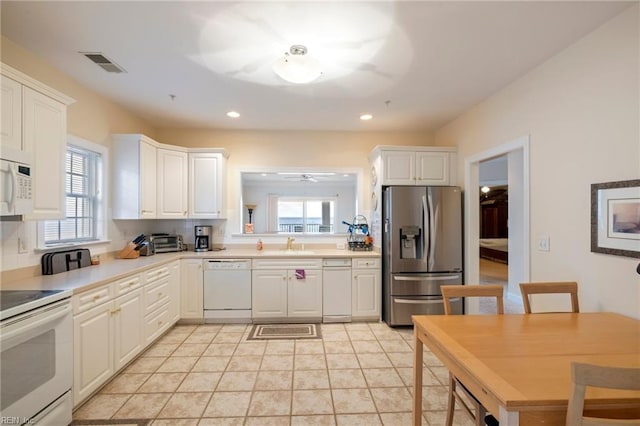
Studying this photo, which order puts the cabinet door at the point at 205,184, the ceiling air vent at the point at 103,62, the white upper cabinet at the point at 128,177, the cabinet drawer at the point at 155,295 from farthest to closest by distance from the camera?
the cabinet door at the point at 205,184 < the white upper cabinet at the point at 128,177 < the cabinet drawer at the point at 155,295 < the ceiling air vent at the point at 103,62

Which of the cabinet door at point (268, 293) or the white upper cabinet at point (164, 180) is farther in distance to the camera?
the cabinet door at point (268, 293)

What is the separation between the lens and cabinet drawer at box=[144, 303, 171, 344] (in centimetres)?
286

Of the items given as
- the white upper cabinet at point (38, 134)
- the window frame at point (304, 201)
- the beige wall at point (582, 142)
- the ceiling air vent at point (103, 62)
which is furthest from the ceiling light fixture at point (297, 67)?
the window frame at point (304, 201)

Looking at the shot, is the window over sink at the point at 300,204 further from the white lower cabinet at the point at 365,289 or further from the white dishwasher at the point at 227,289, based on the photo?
the white dishwasher at the point at 227,289

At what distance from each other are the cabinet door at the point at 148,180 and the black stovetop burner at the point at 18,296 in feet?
5.17

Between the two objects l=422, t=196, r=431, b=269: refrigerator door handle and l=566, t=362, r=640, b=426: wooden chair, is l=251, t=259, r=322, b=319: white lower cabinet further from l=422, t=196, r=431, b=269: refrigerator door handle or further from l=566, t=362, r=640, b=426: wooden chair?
l=566, t=362, r=640, b=426: wooden chair

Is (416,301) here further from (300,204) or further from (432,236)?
(300,204)

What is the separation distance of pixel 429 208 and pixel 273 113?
2.26m

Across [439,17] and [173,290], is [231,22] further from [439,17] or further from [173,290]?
[173,290]

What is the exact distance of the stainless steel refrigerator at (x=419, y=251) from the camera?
3525 mm

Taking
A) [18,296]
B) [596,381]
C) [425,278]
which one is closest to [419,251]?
[425,278]

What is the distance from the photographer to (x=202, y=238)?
159 inches

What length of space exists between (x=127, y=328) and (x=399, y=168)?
3412mm

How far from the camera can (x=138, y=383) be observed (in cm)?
238
